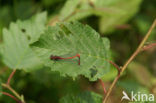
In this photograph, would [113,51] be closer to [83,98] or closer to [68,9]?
[68,9]

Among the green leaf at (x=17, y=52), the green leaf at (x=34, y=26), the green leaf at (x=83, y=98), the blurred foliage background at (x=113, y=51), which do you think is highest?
the green leaf at (x=34, y=26)

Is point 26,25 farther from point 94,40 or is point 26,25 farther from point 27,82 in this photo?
point 27,82

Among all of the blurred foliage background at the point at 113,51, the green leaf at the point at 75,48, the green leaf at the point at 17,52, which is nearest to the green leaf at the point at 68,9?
the blurred foliage background at the point at 113,51

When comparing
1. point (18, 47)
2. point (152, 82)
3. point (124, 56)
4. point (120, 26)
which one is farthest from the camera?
point (124, 56)

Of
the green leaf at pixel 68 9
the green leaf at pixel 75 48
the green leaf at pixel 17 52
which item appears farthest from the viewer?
the green leaf at pixel 68 9

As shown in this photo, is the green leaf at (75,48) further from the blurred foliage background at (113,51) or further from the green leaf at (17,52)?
the blurred foliage background at (113,51)

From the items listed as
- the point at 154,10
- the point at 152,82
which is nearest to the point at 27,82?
the point at 152,82

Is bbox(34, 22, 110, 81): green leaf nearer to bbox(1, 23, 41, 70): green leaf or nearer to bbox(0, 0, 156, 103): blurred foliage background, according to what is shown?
bbox(1, 23, 41, 70): green leaf
